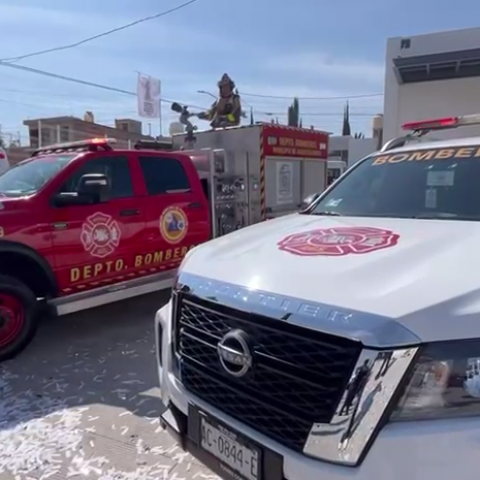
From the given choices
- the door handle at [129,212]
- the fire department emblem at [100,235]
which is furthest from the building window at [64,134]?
the fire department emblem at [100,235]

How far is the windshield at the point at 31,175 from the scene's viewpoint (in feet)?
16.0

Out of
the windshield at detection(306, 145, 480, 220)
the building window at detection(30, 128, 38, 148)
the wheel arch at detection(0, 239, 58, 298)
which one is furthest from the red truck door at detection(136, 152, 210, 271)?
the building window at detection(30, 128, 38, 148)

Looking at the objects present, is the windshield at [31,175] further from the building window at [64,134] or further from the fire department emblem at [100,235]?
the building window at [64,134]

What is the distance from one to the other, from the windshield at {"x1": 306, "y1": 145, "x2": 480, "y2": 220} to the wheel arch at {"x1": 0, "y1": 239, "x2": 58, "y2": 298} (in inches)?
102

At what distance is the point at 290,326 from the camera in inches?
71.4

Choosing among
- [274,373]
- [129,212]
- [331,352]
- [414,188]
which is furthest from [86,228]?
[331,352]

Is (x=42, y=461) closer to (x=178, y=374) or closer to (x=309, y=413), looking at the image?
(x=178, y=374)

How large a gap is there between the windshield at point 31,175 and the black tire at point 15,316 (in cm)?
90

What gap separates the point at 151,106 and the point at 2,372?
15015mm

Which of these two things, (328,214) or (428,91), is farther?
(428,91)

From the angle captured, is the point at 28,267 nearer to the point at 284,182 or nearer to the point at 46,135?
the point at 284,182

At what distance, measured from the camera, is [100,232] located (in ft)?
16.7

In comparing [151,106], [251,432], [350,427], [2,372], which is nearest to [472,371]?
[350,427]

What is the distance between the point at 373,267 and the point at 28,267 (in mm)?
3759
